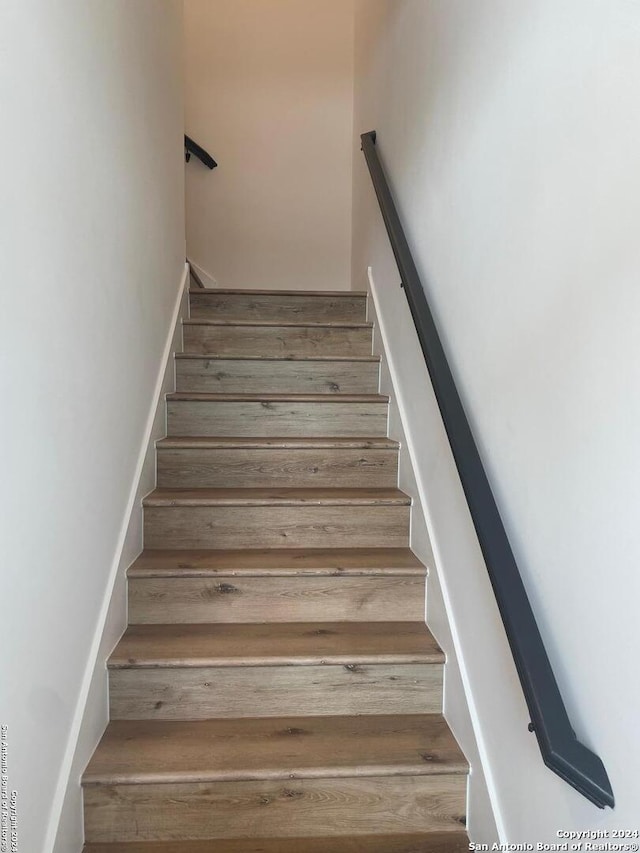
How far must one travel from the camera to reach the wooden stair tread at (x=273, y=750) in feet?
4.47

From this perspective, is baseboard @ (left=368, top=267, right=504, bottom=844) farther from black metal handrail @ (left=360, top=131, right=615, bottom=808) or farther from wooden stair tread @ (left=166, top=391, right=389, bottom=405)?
black metal handrail @ (left=360, top=131, right=615, bottom=808)

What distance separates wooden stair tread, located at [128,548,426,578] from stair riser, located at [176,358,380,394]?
87cm

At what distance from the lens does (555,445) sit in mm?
1019

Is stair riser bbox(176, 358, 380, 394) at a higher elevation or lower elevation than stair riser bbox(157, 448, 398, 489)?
higher

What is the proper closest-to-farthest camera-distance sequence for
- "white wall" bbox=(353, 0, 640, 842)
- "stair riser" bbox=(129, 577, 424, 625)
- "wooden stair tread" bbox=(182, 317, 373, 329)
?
"white wall" bbox=(353, 0, 640, 842), "stair riser" bbox=(129, 577, 424, 625), "wooden stair tread" bbox=(182, 317, 373, 329)

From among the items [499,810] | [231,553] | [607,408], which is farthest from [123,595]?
[607,408]

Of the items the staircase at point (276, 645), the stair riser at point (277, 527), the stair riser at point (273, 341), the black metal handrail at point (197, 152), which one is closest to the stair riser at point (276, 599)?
the staircase at point (276, 645)

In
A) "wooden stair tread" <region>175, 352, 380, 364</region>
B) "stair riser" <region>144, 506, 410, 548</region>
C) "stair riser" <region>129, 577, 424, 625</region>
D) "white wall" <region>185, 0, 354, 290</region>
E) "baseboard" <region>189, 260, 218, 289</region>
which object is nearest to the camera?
"stair riser" <region>129, 577, 424, 625</region>

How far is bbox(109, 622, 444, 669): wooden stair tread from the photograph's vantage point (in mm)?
1561

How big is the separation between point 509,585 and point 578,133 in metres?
0.82

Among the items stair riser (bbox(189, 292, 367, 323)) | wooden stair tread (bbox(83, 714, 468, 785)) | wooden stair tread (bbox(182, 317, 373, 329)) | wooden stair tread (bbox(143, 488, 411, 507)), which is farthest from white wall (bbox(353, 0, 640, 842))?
stair riser (bbox(189, 292, 367, 323))

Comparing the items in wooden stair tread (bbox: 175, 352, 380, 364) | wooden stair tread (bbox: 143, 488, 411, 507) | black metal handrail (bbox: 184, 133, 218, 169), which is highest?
black metal handrail (bbox: 184, 133, 218, 169)

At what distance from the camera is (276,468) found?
222cm

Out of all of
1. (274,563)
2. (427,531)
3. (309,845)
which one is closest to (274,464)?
(274,563)
